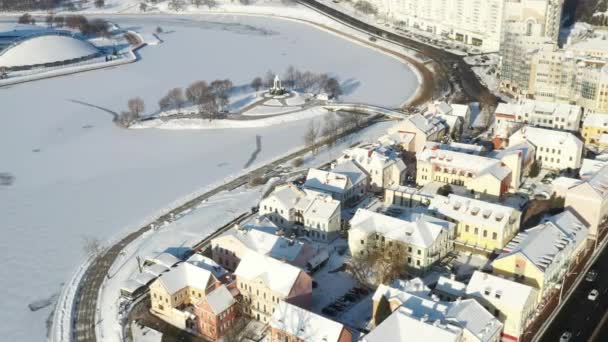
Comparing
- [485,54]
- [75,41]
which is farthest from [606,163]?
[75,41]

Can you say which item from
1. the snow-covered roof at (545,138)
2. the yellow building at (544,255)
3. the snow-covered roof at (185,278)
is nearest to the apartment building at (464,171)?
the snow-covered roof at (545,138)

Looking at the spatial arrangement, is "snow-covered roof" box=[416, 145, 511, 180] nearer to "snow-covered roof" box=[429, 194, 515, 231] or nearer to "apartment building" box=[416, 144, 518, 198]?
"apartment building" box=[416, 144, 518, 198]

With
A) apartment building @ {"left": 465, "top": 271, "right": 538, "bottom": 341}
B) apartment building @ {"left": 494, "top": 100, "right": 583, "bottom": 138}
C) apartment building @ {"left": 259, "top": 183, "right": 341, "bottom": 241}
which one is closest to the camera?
apartment building @ {"left": 465, "top": 271, "right": 538, "bottom": 341}

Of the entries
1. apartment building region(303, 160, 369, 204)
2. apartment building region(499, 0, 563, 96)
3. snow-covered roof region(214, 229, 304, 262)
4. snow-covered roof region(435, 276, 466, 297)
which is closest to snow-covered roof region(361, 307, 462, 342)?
snow-covered roof region(435, 276, 466, 297)

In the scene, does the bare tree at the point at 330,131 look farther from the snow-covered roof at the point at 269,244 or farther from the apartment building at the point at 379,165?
the snow-covered roof at the point at 269,244

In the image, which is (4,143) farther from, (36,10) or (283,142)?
(36,10)

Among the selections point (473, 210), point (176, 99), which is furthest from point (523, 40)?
point (176, 99)
